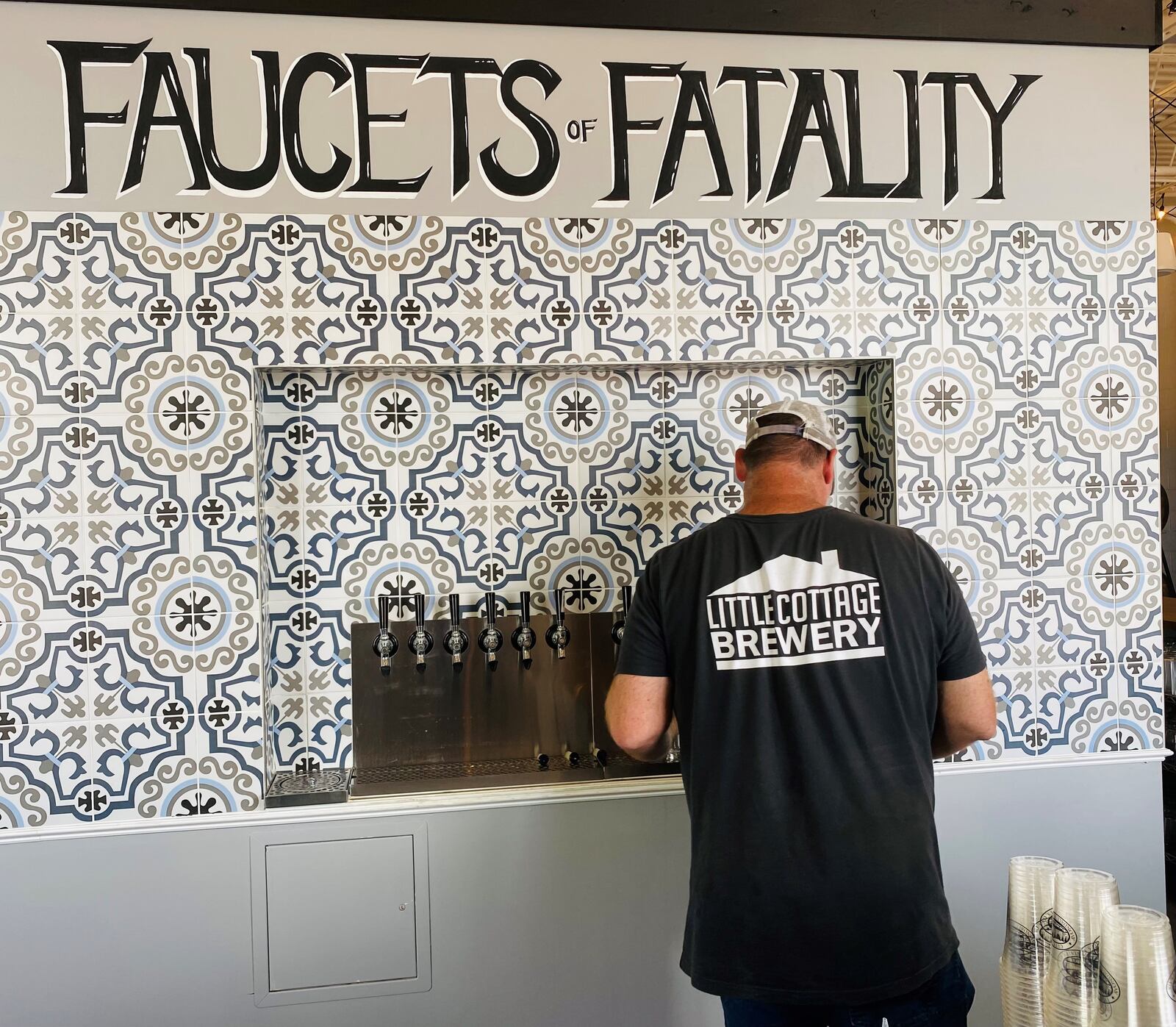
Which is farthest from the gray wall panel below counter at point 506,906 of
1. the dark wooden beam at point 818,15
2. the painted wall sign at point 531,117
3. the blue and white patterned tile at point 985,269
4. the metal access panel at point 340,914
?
the dark wooden beam at point 818,15

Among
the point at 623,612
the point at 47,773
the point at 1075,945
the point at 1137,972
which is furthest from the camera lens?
the point at 623,612

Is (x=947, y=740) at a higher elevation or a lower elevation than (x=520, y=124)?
lower

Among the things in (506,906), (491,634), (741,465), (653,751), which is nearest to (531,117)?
(741,465)

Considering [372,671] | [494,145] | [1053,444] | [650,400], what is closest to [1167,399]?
[1053,444]

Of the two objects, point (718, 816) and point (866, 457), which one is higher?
point (866, 457)

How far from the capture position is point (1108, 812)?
2.76 meters

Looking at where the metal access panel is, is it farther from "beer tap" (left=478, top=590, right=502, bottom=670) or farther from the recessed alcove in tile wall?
"beer tap" (left=478, top=590, right=502, bottom=670)

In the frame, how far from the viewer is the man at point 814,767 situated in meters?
1.75

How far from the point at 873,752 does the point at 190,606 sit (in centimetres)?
179

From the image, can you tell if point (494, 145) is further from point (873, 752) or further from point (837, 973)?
point (837, 973)

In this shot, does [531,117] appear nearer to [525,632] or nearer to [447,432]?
[447,432]

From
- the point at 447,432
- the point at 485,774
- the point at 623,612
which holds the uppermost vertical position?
the point at 447,432

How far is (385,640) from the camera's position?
9.00ft

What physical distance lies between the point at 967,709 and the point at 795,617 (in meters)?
0.48
